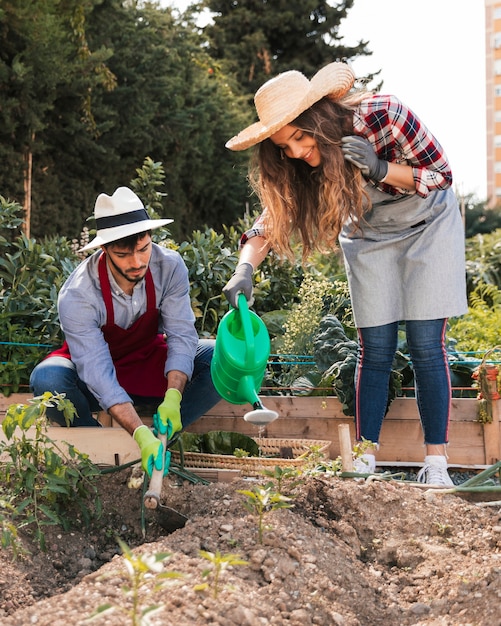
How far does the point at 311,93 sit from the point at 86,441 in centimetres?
139

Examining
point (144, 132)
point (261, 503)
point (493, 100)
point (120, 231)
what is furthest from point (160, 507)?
point (493, 100)

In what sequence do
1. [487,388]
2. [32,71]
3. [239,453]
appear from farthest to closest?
[32,71], [487,388], [239,453]

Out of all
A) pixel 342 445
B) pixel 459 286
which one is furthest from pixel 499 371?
pixel 342 445

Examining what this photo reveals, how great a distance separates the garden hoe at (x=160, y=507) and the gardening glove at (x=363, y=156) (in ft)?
3.58

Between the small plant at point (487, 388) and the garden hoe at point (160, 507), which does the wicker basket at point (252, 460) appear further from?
the small plant at point (487, 388)

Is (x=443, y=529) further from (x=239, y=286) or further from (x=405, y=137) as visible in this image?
(x=405, y=137)

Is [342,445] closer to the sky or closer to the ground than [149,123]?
closer to the ground

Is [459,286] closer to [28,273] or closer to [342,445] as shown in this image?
[342,445]

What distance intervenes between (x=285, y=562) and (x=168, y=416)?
764mm

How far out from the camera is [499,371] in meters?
3.17

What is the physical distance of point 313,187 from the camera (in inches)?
106

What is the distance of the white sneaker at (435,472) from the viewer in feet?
8.82

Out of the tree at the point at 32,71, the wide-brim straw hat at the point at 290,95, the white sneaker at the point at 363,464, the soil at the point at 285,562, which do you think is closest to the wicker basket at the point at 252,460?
the white sneaker at the point at 363,464

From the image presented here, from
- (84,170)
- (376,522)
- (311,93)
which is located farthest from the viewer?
(84,170)
